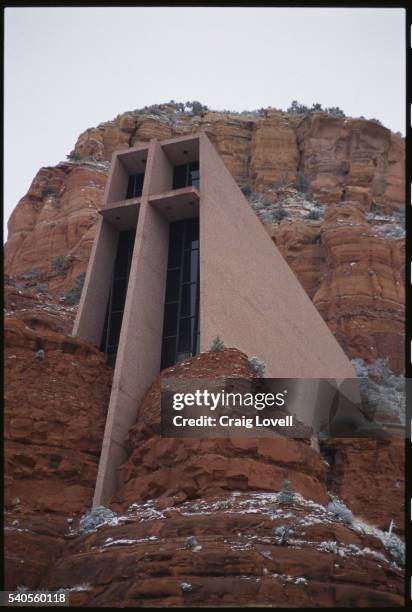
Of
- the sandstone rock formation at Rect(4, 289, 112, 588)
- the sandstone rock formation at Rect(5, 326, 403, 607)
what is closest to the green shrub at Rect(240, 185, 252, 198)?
the sandstone rock formation at Rect(5, 326, 403, 607)

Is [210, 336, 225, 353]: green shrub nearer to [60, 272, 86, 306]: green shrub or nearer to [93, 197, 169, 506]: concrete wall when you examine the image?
[93, 197, 169, 506]: concrete wall

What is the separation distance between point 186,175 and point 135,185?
1.71m

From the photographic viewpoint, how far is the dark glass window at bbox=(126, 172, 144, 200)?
1058 inches

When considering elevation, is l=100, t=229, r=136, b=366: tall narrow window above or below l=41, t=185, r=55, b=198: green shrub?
below

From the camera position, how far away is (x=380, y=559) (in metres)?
15.6

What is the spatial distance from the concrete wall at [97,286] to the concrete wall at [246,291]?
353 cm

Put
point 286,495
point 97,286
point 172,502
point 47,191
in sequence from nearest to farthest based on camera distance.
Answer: point 286,495 < point 172,502 < point 97,286 < point 47,191

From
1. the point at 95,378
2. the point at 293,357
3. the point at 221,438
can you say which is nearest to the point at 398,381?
the point at 293,357

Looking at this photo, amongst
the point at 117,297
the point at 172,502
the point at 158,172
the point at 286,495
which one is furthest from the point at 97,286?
the point at 286,495

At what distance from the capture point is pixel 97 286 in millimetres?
24984

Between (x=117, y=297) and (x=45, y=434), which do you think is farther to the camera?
(x=117, y=297)

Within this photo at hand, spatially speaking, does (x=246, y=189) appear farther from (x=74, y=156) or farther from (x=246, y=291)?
(x=246, y=291)

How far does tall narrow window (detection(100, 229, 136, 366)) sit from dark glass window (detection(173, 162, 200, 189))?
2029 millimetres

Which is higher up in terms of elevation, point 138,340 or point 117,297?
point 117,297
